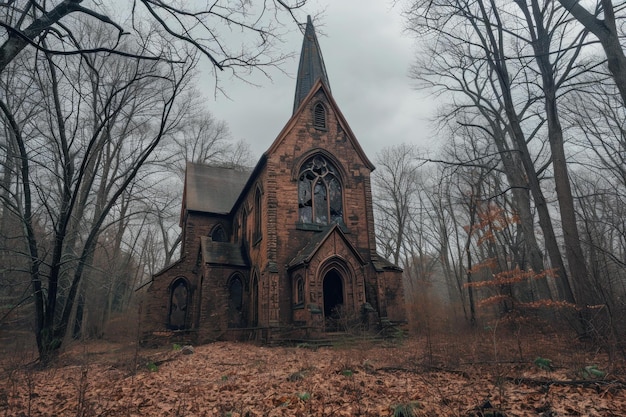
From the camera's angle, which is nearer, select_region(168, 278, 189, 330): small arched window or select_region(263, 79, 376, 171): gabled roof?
select_region(263, 79, 376, 171): gabled roof

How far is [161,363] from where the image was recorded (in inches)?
357

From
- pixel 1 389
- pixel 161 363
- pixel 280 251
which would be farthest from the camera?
pixel 280 251

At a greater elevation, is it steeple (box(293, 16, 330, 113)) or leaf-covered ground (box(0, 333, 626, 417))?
steeple (box(293, 16, 330, 113))

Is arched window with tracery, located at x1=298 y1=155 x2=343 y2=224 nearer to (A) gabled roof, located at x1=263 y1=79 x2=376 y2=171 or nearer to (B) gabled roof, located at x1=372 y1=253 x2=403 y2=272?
(A) gabled roof, located at x1=263 y1=79 x2=376 y2=171

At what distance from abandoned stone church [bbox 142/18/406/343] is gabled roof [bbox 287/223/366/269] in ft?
0.14

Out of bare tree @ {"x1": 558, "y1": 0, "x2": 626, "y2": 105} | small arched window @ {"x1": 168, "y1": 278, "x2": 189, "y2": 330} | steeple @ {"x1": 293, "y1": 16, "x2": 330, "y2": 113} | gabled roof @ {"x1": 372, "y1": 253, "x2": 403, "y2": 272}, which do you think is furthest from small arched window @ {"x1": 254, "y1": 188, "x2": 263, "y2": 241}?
bare tree @ {"x1": 558, "y1": 0, "x2": 626, "y2": 105}

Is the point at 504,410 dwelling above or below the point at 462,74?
below

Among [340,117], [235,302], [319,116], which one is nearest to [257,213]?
→ [235,302]

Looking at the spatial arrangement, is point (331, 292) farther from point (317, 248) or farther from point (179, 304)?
point (179, 304)

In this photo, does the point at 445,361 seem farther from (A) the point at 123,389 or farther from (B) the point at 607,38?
(B) the point at 607,38

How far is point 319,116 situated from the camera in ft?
58.4

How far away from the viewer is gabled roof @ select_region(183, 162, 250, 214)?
22641mm

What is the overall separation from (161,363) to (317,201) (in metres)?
9.53

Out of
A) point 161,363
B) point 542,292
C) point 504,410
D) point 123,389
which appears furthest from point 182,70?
point 542,292
